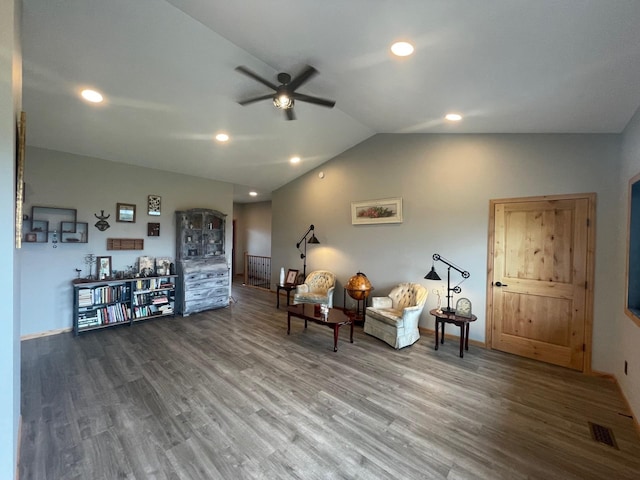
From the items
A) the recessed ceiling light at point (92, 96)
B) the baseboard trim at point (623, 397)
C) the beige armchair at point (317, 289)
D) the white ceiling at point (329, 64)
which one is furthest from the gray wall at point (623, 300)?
the recessed ceiling light at point (92, 96)

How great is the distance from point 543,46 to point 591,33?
0.24m

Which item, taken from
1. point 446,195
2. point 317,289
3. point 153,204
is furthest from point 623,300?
point 153,204

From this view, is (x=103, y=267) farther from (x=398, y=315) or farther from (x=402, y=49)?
(x=402, y=49)

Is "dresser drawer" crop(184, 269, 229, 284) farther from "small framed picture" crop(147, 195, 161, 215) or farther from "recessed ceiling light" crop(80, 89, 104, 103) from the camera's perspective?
"recessed ceiling light" crop(80, 89, 104, 103)

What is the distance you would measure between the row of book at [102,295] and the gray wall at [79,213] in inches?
12.0

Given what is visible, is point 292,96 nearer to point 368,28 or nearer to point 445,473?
point 368,28

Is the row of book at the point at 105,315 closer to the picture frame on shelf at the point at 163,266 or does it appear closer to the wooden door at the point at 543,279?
the picture frame on shelf at the point at 163,266

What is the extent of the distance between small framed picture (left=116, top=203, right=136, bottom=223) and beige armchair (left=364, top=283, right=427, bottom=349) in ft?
14.6

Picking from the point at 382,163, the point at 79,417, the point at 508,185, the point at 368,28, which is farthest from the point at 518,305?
the point at 79,417

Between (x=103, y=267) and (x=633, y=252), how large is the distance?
22.4 ft

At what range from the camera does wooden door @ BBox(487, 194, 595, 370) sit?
3.15m

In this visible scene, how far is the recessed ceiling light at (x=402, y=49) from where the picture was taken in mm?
2072

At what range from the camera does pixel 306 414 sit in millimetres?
2336

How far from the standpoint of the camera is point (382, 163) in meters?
4.84
